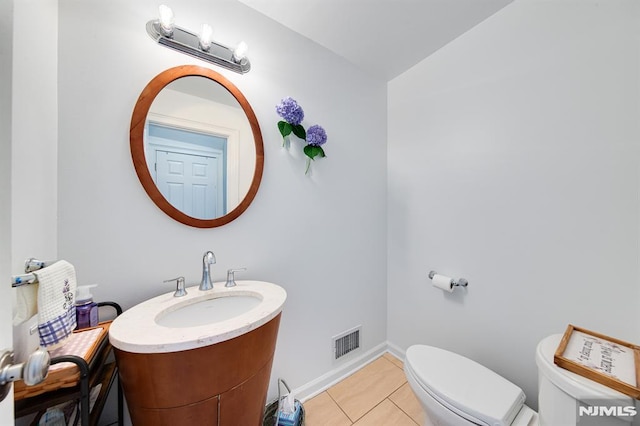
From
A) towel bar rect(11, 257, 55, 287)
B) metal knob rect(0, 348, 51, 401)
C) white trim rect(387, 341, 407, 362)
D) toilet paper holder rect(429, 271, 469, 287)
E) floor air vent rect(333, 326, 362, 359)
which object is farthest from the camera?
white trim rect(387, 341, 407, 362)

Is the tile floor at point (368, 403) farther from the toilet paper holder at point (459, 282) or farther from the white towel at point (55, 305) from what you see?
the white towel at point (55, 305)

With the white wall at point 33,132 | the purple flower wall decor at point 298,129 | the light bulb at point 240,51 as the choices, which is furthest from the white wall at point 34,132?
the purple flower wall decor at point 298,129

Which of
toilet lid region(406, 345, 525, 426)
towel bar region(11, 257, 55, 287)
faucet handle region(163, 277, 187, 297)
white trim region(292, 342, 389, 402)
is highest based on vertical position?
towel bar region(11, 257, 55, 287)

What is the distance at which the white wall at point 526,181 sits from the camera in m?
0.94

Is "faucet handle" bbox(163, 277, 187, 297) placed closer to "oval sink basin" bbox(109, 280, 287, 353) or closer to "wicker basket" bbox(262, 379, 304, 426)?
"oval sink basin" bbox(109, 280, 287, 353)

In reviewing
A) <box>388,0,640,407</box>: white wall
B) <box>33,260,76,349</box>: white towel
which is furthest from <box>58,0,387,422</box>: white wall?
<box>388,0,640,407</box>: white wall

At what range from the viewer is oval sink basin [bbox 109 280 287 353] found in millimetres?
641

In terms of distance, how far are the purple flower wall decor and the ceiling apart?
1.48 ft

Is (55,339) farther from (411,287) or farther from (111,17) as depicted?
(411,287)

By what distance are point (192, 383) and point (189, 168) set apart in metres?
0.85

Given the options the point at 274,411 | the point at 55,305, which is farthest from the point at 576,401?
the point at 55,305

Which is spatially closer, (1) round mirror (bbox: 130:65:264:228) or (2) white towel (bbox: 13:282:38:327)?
(2) white towel (bbox: 13:282:38:327)

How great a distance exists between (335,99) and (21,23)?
4.45ft

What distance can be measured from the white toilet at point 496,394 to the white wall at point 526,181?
304 mm
